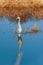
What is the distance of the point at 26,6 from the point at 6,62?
2600 mm

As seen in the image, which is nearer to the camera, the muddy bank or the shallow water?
the shallow water

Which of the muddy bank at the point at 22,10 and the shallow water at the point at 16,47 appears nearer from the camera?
the shallow water at the point at 16,47

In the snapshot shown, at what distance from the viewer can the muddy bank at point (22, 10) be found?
590 cm

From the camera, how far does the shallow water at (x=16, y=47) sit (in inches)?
159

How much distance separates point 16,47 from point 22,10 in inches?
74.9

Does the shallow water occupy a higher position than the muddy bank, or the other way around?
the muddy bank

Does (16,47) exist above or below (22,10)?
below

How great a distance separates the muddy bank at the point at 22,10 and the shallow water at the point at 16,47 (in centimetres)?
70

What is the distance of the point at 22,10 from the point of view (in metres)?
6.20

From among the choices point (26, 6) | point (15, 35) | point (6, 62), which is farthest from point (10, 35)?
point (26, 6)

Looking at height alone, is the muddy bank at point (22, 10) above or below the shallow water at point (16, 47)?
above

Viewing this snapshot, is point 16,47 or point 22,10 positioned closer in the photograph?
point 16,47

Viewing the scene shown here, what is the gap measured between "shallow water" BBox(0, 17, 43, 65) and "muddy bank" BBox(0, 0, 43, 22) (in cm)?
70

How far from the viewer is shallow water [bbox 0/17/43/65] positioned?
405 centimetres
